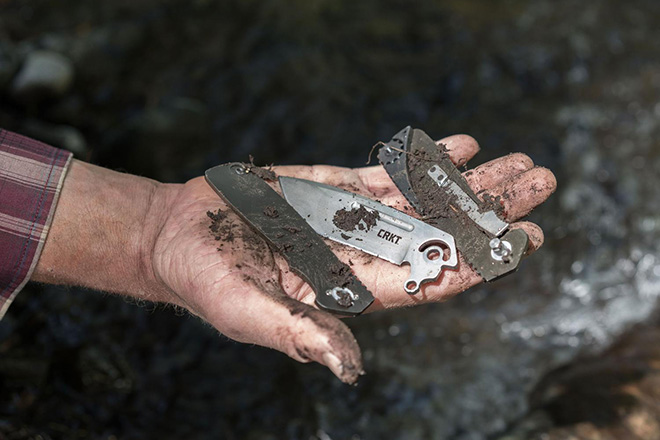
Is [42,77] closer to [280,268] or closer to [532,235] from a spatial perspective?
[280,268]

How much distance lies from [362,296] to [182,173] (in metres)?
3.51

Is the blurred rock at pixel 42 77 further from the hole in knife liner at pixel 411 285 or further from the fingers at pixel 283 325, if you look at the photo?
the hole in knife liner at pixel 411 285

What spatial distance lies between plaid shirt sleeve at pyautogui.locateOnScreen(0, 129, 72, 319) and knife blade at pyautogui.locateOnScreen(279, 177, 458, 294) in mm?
1269

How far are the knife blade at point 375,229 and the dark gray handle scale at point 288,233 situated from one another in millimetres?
100

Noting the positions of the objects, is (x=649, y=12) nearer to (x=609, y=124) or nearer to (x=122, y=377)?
(x=609, y=124)

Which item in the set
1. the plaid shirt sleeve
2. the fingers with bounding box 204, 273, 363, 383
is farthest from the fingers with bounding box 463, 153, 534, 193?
the plaid shirt sleeve

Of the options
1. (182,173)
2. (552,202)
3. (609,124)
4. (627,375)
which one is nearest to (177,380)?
(182,173)

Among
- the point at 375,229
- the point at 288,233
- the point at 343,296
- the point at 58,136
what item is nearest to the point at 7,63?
the point at 58,136

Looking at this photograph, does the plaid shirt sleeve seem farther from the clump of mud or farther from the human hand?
the clump of mud

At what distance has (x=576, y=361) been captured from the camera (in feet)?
15.6

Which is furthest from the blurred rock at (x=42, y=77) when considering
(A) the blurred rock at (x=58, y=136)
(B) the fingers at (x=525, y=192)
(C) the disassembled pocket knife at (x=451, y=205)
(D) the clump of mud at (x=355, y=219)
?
(B) the fingers at (x=525, y=192)

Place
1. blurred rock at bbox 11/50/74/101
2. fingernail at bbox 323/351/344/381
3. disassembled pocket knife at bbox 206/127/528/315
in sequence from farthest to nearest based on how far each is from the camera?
1. blurred rock at bbox 11/50/74/101
2. disassembled pocket knife at bbox 206/127/528/315
3. fingernail at bbox 323/351/344/381

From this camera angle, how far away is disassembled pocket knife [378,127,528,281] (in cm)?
313

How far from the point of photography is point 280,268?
10.2ft
